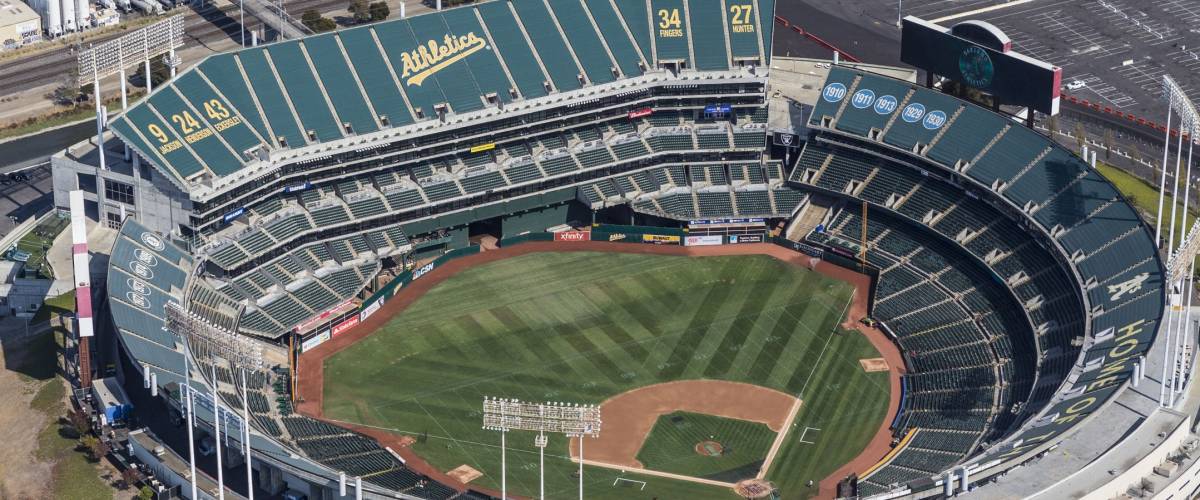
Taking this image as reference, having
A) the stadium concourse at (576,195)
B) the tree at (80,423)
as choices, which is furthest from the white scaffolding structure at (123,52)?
the tree at (80,423)

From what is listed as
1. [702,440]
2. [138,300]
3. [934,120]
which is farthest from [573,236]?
[138,300]

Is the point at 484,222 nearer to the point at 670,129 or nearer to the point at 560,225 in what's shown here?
the point at 560,225

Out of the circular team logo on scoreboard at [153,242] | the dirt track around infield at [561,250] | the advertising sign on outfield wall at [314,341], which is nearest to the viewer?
the dirt track around infield at [561,250]

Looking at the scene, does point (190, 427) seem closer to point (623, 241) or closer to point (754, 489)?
point (754, 489)

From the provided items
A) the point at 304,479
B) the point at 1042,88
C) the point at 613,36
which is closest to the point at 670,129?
the point at 613,36

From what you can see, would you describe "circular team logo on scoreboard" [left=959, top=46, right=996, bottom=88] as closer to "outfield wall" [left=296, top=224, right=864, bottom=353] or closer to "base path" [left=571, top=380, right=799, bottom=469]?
"outfield wall" [left=296, top=224, right=864, bottom=353]

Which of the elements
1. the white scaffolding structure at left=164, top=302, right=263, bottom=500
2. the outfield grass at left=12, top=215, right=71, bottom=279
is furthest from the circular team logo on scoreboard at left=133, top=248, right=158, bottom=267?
the white scaffolding structure at left=164, top=302, right=263, bottom=500

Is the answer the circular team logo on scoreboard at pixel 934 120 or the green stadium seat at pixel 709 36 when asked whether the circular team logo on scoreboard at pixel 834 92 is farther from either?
the green stadium seat at pixel 709 36
